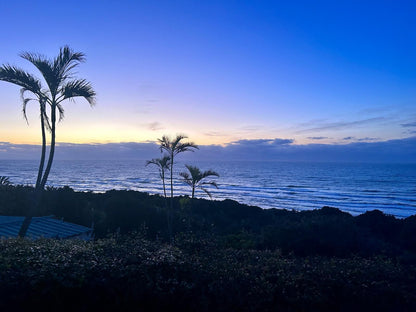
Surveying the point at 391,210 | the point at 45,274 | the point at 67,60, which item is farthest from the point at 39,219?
the point at 391,210

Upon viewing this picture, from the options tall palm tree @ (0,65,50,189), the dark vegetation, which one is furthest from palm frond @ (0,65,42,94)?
the dark vegetation

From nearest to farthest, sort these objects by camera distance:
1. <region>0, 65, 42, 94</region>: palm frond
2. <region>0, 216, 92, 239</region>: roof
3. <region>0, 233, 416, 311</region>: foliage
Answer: <region>0, 233, 416, 311</region>: foliage, <region>0, 65, 42, 94</region>: palm frond, <region>0, 216, 92, 239</region>: roof

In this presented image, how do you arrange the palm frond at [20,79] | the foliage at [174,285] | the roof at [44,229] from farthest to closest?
the roof at [44,229], the palm frond at [20,79], the foliage at [174,285]

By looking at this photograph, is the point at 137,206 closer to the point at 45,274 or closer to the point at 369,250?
the point at 369,250

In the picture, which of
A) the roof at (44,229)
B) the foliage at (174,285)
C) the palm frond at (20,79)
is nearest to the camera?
the foliage at (174,285)

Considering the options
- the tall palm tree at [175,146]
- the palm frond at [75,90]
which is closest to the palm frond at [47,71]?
the palm frond at [75,90]

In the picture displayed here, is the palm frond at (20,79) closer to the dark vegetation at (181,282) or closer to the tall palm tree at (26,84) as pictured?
the tall palm tree at (26,84)

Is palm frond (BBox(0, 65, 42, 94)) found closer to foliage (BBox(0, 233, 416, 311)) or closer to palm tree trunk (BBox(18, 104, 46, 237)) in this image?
palm tree trunk (BBox(18, 104, 46, 237))

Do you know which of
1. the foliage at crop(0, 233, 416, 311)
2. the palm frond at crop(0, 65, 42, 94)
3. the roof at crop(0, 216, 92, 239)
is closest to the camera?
the foliage at crop(0, 233, 416, 311)

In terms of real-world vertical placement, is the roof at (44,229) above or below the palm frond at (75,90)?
below

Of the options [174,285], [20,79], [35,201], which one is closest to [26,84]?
[20,79]

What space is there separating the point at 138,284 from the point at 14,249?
7.38 feet

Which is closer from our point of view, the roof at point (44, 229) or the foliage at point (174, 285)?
the foliage at point (174, 285)

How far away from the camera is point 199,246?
6.44 m
